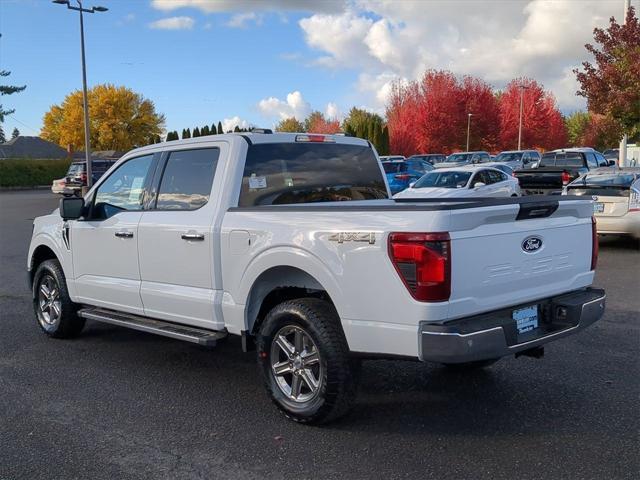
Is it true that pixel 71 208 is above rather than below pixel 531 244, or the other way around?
above

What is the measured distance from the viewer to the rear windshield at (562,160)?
22.2m

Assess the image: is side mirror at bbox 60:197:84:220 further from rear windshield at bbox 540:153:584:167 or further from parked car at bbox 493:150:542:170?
parked car at bbox 493:150:542:170

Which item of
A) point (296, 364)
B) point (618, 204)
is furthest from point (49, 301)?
point (618, 204)

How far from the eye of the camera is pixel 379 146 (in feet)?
175

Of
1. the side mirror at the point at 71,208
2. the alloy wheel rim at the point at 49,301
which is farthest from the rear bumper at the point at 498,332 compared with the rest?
the alloy wheel rim at the point at 49,301

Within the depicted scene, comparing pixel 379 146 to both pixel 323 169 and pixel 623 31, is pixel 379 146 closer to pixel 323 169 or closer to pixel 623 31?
pixel 623 31

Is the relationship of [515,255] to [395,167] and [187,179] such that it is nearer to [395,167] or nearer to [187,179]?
[187,179]

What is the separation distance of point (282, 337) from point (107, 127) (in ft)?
246

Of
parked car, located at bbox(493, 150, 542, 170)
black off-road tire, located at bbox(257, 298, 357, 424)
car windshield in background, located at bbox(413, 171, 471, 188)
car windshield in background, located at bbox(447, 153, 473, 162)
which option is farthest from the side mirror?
car windshield in background, located at bbox(447, 153, 473, 162)

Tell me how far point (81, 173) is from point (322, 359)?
3299 cm

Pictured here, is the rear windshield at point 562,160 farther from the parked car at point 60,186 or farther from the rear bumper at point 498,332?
the parked car at point 60,186

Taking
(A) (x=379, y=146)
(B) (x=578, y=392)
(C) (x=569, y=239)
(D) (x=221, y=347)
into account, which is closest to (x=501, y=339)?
(C) (x=569, y=239)

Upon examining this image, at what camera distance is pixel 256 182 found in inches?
197

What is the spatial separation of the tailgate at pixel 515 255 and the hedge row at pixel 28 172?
165 ft
